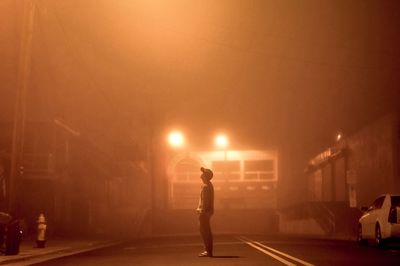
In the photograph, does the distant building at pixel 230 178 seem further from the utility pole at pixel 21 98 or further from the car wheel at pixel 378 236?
the utility pole at pixel 21 98

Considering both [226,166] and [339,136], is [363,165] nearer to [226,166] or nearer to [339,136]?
[339,136]

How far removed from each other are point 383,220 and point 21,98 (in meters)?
10.3

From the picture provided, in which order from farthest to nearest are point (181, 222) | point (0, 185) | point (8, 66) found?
point (181, 222), point (8, 66), point (0, 185)

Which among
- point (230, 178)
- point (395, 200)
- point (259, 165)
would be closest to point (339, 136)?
point (259, 165)

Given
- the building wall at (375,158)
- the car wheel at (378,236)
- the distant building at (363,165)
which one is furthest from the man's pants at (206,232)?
the building wall at (375,158)

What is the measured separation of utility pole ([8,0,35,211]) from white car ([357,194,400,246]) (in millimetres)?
9824

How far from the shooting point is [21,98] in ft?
59.6

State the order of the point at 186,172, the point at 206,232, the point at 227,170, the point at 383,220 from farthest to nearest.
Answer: the point at 227,170 < the point at 186,172 < the point at 383,220 < the point at 206,232

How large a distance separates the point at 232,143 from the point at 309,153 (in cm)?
851

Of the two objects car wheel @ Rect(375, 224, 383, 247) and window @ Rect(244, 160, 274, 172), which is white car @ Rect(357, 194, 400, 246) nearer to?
car wheel @ Rect(375, 224, 383, 247)

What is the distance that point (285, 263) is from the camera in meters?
11.9

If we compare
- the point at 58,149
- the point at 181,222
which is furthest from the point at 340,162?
the point at 58,149

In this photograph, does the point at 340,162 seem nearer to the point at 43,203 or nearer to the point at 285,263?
the point at 43,203

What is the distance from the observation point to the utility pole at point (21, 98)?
17.7 metres
